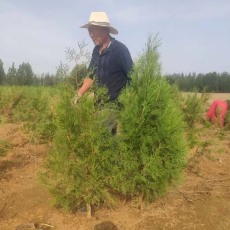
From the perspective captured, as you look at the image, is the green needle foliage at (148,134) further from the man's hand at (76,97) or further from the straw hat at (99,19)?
the straw hat at (99,19)

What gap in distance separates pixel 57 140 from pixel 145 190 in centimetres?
131

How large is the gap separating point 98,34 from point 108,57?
345 millimetres

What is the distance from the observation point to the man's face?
4953 millimetres

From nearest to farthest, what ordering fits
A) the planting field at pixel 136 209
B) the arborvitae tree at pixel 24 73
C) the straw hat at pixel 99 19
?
the planting field at pixel 136 209 → the straw hat at pixel 99 19 → the arborvitae tree at pixel 24 73

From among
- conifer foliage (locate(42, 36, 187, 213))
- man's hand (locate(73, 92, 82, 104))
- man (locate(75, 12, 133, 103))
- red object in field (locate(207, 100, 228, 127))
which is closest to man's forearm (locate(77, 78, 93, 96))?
man's hand (locate(73, 92, 82, 104))

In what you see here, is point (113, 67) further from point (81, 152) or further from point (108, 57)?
point (81, 152)

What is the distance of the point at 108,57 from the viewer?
16.4ft

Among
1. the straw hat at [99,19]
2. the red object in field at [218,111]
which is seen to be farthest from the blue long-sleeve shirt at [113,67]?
the red object in field at [218,111]

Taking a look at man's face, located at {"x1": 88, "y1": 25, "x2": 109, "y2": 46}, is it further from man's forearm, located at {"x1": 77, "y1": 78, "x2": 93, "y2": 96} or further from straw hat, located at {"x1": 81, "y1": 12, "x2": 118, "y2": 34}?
man's forearm, located at {"x1": 77, "y1": 78, "x2": 93, "y2": 96}

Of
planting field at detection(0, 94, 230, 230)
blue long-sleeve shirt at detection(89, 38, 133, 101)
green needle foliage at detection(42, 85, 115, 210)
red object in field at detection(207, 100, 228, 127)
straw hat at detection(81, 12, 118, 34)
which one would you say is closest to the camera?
green needle foliage at detection(42, 85, 115, 210)

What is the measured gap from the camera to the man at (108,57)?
16.0 feet

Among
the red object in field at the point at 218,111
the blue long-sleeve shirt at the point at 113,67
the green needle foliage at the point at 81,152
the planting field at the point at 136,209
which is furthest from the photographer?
the red object in field at the point at 218,111

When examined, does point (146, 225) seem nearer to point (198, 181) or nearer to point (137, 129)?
point (137, 129)

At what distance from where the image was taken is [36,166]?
7047 mm
